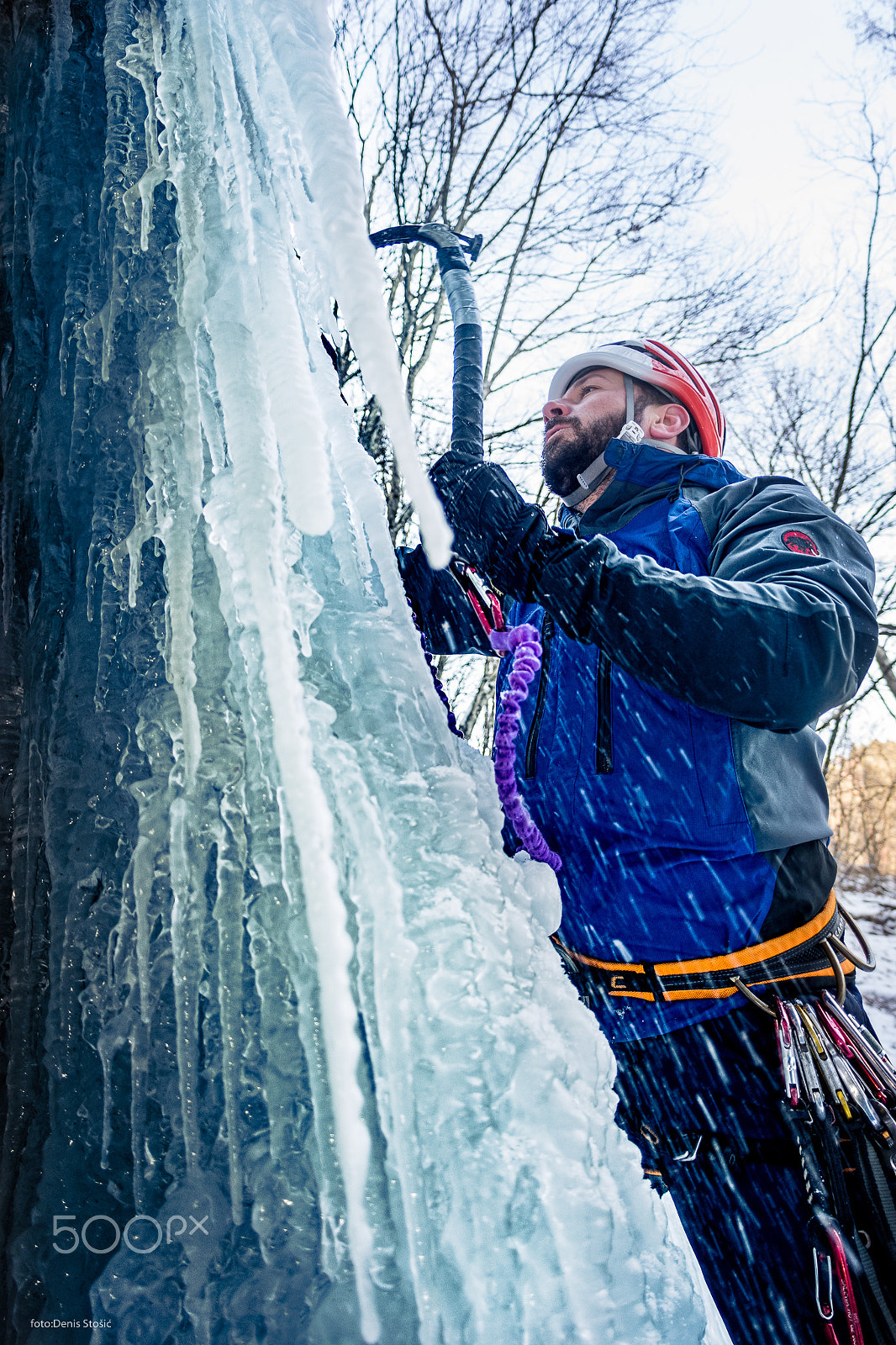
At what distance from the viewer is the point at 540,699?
1.73 m

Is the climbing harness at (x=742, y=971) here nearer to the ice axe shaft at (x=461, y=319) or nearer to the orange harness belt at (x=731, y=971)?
the orange harness belt at (x=731, y=971)

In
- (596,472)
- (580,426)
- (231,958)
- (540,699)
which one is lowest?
(231,958)

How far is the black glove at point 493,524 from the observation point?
Result: 136 centimetres

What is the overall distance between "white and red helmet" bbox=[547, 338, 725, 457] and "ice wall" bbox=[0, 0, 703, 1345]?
1.52 meters

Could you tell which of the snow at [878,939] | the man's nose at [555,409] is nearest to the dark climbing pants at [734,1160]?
the man's nose at [555,409]

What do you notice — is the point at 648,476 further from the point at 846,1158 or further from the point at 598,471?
the point at 846,1158

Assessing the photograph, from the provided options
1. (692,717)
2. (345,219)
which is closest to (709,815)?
(692,717)

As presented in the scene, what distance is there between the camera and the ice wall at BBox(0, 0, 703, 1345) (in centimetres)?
72

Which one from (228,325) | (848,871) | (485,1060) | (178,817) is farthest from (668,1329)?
(848,871)

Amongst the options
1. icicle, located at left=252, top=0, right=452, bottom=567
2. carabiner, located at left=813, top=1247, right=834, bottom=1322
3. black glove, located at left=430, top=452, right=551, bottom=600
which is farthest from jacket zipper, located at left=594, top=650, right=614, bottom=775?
carabiner, located at left=813, top=1247, right=834, bottom=1322

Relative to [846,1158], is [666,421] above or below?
above

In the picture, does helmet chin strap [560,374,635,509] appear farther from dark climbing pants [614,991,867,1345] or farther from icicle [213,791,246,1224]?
icicle [213,791,246,1224]

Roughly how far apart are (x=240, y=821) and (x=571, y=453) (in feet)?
5.48

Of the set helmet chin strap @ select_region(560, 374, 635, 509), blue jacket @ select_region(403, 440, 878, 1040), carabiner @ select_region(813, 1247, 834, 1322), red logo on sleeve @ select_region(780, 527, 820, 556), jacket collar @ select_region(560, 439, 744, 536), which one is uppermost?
helmet chin strap @ select_region(560, 374, 635, 509)
